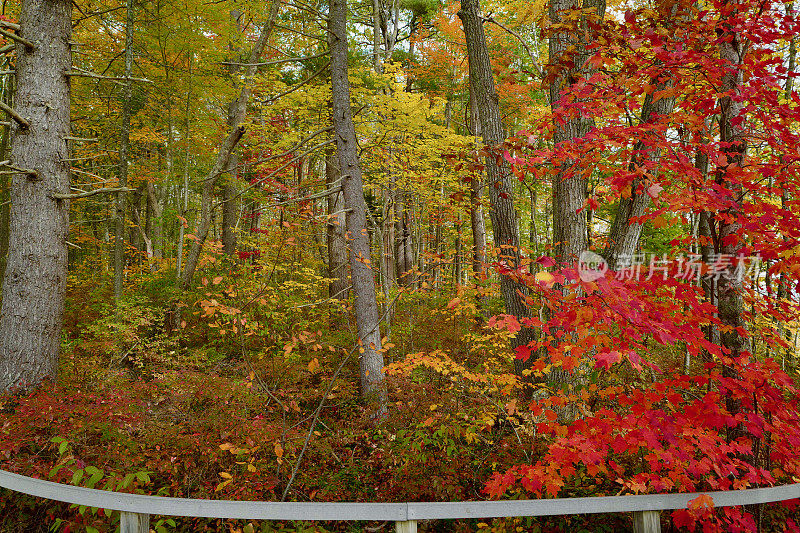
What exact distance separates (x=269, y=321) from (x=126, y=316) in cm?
283

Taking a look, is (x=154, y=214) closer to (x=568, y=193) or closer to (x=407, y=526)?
(x=568, y=193)

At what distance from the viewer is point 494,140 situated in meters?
5.20

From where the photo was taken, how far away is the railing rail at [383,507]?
2.06 m

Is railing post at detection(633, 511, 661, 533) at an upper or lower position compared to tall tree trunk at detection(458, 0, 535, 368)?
lower

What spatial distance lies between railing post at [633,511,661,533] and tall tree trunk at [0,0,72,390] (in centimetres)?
609

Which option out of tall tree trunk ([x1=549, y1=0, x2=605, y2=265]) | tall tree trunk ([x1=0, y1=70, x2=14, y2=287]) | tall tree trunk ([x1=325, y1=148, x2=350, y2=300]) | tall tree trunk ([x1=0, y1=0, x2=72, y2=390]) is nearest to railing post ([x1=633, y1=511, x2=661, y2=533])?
tall tree trunk ([x1=549, y1=0, x2=605, y2=265])

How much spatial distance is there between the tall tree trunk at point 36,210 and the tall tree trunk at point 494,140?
16.7 ft

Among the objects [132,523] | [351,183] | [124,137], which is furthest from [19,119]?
[132,523]

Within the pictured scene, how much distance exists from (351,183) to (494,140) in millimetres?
2286

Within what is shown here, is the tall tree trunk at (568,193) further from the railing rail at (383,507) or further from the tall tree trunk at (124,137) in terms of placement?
the tall tree trunk at (124,137)

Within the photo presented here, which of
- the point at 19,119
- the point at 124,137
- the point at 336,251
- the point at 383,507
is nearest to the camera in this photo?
the point at 383,507

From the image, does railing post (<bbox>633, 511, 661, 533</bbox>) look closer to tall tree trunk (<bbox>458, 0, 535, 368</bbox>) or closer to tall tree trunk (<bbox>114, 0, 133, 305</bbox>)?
tall tree trunk (<bbox>458, 0, 535, 368</bbox>)

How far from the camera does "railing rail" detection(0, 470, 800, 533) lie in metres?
2.06

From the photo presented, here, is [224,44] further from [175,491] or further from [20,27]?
[175,491]
